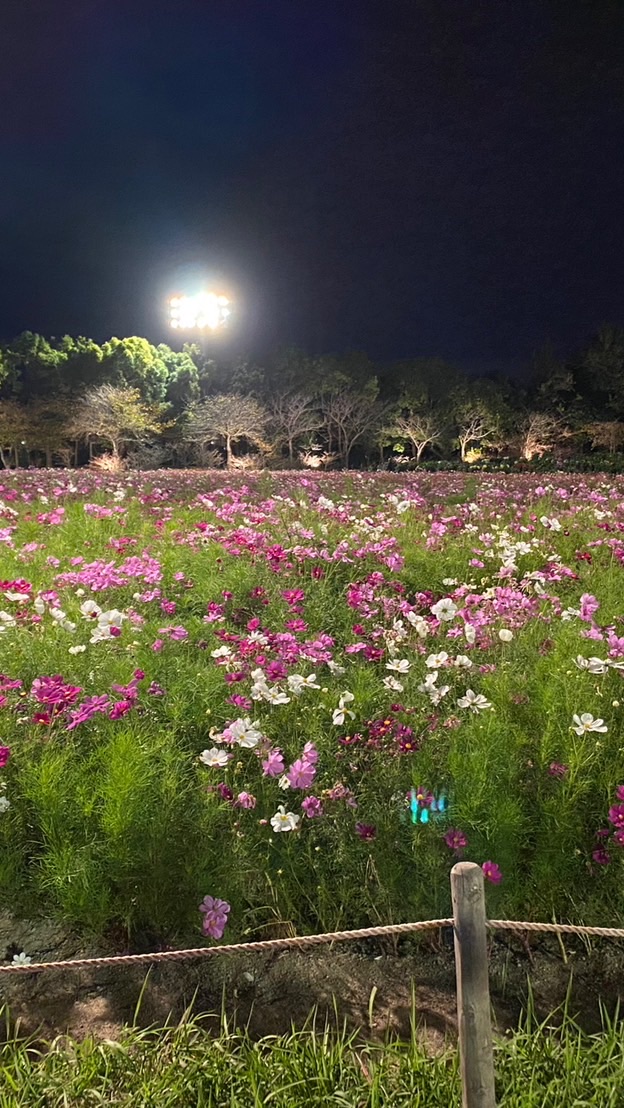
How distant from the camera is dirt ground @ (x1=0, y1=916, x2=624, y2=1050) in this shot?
2.08 meters

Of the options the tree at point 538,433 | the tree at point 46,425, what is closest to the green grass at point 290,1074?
the tree at point 46,425

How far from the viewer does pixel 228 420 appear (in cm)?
3366

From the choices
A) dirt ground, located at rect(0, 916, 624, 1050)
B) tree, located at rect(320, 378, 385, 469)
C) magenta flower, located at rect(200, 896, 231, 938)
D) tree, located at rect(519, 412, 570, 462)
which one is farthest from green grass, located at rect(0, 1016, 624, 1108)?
tree, located at rect(519, 412, 570, 462)

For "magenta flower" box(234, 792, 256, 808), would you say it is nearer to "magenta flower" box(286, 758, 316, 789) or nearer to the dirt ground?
"magenta flower" box(286, 758, 316, 789)

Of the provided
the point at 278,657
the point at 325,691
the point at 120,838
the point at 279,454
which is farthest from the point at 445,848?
the point at 279,454

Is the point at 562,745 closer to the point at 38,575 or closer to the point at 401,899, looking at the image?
the point at 401,899

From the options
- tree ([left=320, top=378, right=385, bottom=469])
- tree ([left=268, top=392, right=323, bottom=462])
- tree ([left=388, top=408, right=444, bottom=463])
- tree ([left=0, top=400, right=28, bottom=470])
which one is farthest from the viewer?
tree ([left=320, top=378, right=385, bottom=469])

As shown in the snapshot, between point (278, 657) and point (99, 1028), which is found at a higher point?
point (278, 657)

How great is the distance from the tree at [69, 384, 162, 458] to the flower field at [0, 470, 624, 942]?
29.5 meters

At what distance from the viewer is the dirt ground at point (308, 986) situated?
6.81ft

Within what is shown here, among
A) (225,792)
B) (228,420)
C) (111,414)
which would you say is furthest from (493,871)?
(111,414)

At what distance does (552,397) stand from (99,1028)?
135ft

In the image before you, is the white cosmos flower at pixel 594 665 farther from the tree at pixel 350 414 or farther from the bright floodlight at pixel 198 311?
the tree at pixel 350 414

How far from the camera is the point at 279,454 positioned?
38.7 m
